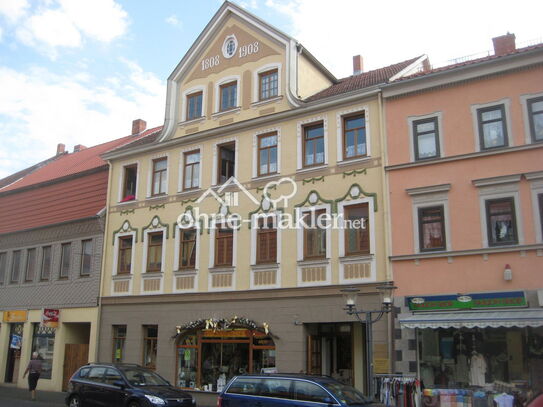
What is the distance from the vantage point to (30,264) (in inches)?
1203

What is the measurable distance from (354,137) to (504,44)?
6201 mm

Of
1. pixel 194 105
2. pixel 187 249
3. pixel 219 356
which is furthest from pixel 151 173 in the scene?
pixel 219 356

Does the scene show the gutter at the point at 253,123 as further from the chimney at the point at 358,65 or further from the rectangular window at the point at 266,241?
the chimney at the point at 358,65

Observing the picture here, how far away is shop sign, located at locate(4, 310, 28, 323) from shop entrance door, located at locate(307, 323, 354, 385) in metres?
16.2

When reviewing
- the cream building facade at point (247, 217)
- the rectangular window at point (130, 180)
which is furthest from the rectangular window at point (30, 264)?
the rectangular window at point (130, 180)

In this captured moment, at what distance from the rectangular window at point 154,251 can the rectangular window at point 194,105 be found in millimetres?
5368

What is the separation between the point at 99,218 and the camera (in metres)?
27.2

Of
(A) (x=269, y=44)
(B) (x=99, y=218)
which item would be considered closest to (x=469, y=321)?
(A) (x=269, y=44)

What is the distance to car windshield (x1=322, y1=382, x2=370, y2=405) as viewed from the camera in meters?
13.0

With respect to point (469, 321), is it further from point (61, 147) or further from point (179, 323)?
point (61, 147)

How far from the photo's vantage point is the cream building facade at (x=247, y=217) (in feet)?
65.5

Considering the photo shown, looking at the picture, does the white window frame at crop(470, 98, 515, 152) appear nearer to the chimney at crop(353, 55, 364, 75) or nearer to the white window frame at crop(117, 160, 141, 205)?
the chimney at crop(353, 55, 364, 75)

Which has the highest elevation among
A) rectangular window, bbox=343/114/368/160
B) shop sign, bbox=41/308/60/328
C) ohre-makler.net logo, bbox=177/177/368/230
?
rectangular window, bbox=343/114/368/160

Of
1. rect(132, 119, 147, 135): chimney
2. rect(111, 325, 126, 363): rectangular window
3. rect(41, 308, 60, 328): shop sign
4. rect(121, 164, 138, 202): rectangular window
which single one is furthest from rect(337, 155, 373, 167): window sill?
rect(132, 119, 147, 135): chimney
